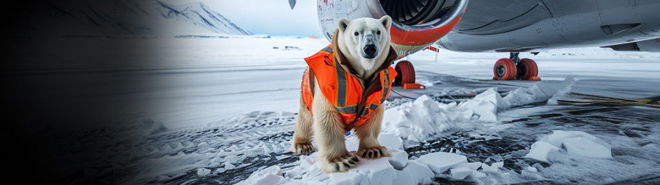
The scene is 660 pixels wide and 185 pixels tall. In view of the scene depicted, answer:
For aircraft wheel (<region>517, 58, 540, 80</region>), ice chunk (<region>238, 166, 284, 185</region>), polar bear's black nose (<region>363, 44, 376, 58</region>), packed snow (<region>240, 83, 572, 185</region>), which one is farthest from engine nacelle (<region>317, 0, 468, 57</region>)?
aircraft wheel (<region>517, 58, 540, 80</region>)

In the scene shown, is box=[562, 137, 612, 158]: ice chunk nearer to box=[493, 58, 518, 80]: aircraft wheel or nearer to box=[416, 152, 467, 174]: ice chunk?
box=[416, 152, 467, 174]: ice chunk

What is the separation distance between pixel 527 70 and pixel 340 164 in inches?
237

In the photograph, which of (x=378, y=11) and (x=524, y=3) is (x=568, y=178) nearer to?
(x=378, y=11)

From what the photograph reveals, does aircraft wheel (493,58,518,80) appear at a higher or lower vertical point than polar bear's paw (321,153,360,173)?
higher

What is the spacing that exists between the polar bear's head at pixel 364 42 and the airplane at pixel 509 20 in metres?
1.15

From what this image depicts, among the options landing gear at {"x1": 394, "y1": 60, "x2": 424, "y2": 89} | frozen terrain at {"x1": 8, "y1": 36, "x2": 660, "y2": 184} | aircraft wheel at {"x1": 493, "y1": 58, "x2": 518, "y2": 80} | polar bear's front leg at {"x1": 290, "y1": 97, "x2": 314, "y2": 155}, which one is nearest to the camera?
frozen terrain at {"x1": 8, "y1": 36, "x2": 660, "y2": 184}

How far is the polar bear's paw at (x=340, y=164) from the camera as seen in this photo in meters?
1.26

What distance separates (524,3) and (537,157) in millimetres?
2030

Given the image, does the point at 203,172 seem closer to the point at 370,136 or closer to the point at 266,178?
the point at 266,178

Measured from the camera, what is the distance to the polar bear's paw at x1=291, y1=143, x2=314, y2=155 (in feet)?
5.29

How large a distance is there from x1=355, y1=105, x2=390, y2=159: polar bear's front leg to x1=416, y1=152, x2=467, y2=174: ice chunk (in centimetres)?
18

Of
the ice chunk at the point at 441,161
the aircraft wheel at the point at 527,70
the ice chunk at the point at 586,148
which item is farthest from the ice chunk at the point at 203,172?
the aircraft wheel at the point at 527,70

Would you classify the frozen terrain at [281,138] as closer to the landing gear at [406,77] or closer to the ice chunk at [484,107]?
the ice chunk at [484,107]

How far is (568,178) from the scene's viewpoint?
1.25m
